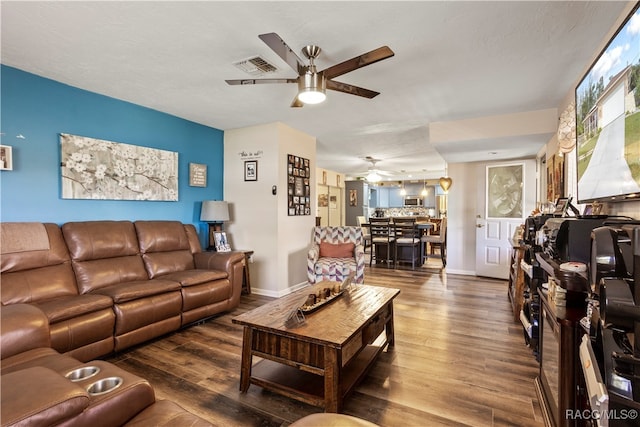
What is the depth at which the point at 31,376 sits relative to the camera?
3.51ft

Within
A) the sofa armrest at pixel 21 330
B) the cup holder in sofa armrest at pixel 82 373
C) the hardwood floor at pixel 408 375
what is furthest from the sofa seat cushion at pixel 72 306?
the cup holder in sofa armrest at pixel 82 373

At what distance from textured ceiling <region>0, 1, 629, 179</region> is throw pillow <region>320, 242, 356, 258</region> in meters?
1.83

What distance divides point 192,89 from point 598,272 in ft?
11.4

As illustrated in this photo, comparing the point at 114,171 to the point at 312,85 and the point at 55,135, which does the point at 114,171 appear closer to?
the point at 55,135

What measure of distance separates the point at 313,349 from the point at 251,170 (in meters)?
3.22

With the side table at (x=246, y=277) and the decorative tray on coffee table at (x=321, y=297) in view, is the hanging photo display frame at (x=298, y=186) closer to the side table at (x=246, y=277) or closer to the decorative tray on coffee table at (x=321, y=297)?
the side table at (x=246, y=277)

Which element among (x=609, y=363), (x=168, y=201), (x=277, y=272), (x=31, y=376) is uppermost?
(x=168, y=201)

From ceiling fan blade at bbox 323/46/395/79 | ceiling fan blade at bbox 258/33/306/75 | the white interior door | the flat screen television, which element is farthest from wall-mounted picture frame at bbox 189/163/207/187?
the white interior door

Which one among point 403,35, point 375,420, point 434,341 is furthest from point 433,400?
point 403,35

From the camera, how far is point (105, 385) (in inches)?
48.6

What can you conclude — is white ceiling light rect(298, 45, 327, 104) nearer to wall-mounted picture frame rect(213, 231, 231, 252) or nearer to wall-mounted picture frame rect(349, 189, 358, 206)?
wall-mounted picture frame rect(213, 231, 231, 252)

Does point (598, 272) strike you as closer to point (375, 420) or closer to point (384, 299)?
point (375, 420)

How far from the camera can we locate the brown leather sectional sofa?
1.18 m

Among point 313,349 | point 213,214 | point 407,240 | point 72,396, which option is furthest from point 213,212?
point 407,240
